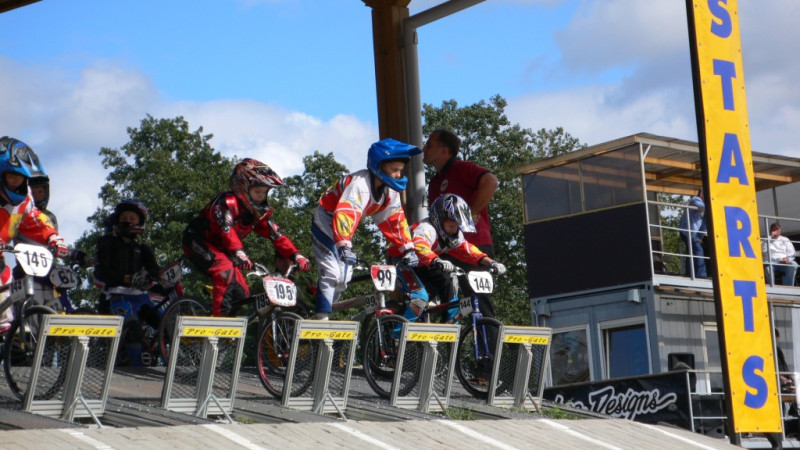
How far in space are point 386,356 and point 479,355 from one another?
0.93 m

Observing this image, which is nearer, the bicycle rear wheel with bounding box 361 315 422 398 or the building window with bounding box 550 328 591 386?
the bicycle rear wheel with bounding box 361 315 422 398

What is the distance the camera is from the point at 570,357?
82.5 feet

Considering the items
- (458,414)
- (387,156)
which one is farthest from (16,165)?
(458,414)

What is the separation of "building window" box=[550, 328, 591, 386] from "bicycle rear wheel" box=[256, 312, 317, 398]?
14.2m

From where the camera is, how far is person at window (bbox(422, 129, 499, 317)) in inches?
503

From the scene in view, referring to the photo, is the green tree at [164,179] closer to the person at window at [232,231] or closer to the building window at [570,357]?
the building window at [570,357]

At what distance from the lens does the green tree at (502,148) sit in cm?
4972

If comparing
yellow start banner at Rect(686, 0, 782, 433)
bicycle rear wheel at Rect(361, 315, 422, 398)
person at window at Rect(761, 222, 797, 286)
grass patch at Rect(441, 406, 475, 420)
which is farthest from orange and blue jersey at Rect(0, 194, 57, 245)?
person at window at Rect(761, 222, 797, 286)

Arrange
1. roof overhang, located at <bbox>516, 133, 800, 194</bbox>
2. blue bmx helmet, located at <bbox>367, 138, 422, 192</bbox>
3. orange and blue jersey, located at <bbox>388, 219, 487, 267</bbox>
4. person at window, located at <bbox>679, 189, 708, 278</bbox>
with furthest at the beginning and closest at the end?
roof overhang, located at <bbox>516, 133, 800, 194</bbox>, person at window, located at <bbox>679, 189, 708, 278</bbox>, orange and blue jersey, located at <bbox>388, 219, 487, 267</bbox>, blue bmx helmet, located at <bbox>367, 138, 422, 192</bbox>

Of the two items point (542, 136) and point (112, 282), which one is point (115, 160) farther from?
point (112, 282)

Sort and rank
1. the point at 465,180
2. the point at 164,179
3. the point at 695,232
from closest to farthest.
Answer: the point at 465,180, the point at 695,232, the point at 164,179

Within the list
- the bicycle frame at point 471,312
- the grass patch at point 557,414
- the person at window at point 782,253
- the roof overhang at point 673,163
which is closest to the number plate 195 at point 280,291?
the bicycle frame at point 471,312

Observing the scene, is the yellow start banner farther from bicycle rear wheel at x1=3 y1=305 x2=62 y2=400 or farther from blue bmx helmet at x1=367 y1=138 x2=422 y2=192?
bicycle rear wheel at x1=3 y1=305 x2=62 y2=400

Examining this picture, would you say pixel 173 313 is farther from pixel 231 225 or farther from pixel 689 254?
pixel 689 254
